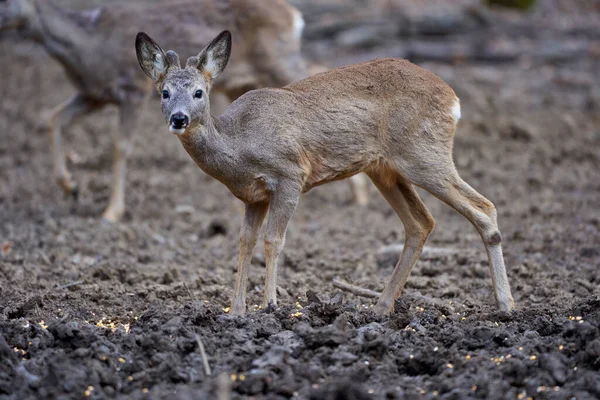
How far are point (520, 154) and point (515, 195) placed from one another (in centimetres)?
162

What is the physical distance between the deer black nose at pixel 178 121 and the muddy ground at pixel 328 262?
112 cm

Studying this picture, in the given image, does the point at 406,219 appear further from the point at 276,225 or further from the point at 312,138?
the point at 276,225

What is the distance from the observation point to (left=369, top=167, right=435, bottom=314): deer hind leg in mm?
6418

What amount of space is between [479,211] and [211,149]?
1934mm

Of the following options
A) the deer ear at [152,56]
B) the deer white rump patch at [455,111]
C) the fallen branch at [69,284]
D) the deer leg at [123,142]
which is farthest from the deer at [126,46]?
the deer white rump patch at [455,111]

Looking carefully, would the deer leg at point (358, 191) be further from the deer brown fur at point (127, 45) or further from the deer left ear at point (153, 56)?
the deer left ear at point (153, 56)

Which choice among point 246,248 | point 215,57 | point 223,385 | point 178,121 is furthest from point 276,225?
point 223,385

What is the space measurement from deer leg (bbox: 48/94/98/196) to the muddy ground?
0.82ft

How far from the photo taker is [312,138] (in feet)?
19.9

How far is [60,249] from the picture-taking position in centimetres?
851

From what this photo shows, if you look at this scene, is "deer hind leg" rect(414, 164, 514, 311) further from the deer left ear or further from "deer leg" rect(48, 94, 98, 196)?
"deer leg" rect(48, 94, 98, 196)

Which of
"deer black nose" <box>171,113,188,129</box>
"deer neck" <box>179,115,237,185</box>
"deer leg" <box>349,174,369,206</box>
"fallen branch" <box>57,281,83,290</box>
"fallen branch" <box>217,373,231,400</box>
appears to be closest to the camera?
"fallen branch" <box>217,373,231,400</box>

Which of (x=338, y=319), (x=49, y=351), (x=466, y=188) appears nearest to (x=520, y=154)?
(x=466, y=188)

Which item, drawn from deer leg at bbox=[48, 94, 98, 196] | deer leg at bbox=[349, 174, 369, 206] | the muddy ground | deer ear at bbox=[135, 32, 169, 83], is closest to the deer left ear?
deer ear at bbox=[135, 32, 169, 83]
